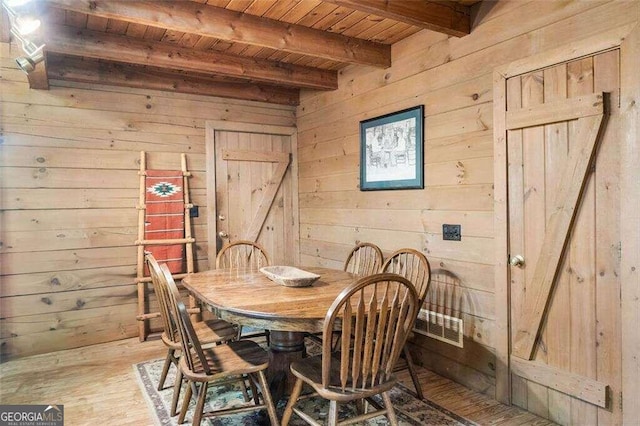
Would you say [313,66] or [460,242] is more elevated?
[313,66]

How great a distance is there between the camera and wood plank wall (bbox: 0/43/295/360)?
3350mm

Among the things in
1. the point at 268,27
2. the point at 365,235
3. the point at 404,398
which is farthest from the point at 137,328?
the point at 268,27

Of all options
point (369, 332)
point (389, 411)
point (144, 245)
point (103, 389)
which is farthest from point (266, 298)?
point (144, 245)

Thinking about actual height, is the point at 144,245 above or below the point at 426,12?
below

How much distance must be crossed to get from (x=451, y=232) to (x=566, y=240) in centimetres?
72

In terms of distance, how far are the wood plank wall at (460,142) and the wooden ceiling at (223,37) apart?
0.70 feet

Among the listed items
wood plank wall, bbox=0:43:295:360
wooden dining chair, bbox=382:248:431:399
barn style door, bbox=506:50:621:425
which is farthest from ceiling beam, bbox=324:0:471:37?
wood plank wall, bbox=0:43:295:360

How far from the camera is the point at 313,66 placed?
12.5 ft

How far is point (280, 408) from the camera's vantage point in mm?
2365

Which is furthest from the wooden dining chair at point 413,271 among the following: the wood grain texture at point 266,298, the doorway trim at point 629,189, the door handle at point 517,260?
the doorway trim at point 629,189

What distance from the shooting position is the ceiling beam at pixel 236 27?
2359 millimetres

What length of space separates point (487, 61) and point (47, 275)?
12.2ft

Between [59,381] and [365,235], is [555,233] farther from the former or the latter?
[59,381]

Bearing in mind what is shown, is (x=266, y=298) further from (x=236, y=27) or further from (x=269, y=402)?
(x=236, y=27)
